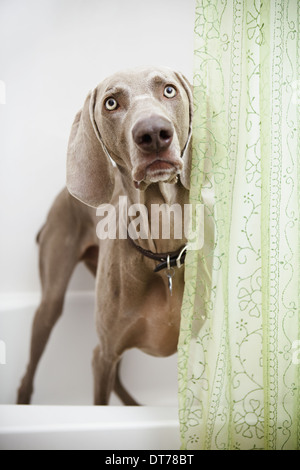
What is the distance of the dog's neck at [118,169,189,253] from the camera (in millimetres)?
1263

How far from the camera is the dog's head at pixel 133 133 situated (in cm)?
105

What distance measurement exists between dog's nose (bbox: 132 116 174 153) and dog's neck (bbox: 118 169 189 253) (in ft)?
0.71

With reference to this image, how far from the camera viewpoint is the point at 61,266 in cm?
188

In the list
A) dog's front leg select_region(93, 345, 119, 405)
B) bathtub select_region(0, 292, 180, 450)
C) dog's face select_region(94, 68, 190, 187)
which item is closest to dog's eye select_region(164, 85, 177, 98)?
dog's face select_region(94, 68, 190, 187)

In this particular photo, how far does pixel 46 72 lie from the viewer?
6.83 feet

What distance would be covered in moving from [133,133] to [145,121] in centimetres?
4

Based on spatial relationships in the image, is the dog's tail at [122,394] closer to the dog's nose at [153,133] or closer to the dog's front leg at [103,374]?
the dog's front leg at [103,374]

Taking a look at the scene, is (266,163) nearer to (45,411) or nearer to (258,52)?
(258,52)

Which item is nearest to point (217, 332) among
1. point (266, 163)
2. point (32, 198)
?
point (266, 163)
